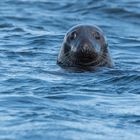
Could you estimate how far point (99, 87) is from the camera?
35.9 ft

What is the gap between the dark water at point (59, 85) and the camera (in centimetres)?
848

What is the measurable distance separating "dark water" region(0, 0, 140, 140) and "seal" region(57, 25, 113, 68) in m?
0.24

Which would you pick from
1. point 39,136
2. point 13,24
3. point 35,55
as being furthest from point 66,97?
point 13,24

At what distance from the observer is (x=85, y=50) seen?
12039 millimetres

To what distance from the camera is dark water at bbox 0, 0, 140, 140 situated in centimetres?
848

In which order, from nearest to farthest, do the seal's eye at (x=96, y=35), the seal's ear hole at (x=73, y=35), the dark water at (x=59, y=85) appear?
1. the dark water at (x=59, y=85)
2. the seal's ear hole at (x=73, y=35)
3. the seal's eye at (x=96, y=35)

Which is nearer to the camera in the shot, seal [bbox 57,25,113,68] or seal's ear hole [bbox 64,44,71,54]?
seal [bbox 57,25,113,68]

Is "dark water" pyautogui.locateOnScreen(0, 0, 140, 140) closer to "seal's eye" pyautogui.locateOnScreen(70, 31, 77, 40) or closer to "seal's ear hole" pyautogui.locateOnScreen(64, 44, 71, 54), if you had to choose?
"seal's ear hole" pyautogui.locateOnScreen(64, 44, 71, 54)

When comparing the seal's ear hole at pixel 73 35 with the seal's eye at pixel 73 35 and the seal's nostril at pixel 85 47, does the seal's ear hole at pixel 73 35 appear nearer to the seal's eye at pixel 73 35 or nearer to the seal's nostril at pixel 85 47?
the seal's eye at pixel 73 35

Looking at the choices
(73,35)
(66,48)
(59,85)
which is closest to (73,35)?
Result: (73,35)

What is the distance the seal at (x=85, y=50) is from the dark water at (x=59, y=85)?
24 centimetres

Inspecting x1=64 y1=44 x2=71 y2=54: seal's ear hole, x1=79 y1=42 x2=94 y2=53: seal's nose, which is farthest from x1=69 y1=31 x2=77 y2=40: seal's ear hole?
x1=79 y1=42 x2=94 y2=53: seal's nose

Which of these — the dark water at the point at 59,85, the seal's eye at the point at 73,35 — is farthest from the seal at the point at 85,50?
the dark water at the point at 59,85

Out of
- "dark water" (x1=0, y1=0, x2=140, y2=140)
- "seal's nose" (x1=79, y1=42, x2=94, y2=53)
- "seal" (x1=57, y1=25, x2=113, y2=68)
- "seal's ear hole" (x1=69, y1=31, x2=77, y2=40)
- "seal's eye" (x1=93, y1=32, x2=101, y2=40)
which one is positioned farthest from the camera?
"seal's eye" (x1=93, y1=32, x2=101, y2=40)
